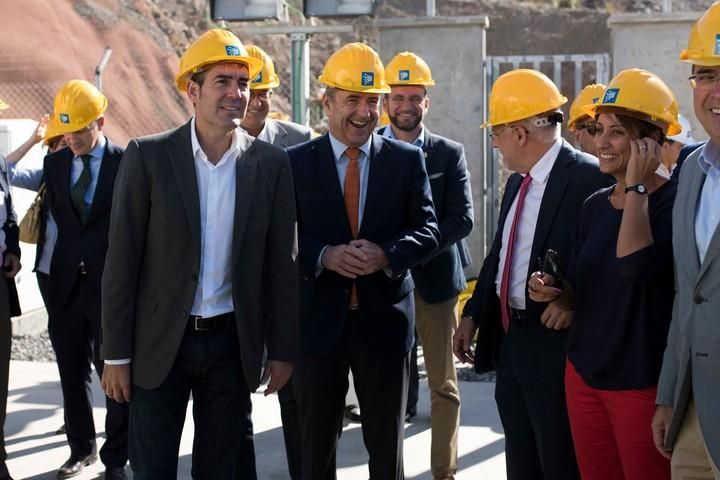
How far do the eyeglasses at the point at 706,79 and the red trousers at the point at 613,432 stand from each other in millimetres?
1095

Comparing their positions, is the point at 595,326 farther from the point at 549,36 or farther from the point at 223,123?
the point at 549,36

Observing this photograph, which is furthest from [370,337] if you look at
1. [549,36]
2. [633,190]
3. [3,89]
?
[549,36]

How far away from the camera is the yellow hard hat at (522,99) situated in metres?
4.27

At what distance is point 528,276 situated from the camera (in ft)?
14.0

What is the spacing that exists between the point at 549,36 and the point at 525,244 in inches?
1083

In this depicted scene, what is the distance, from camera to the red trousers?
144 inches

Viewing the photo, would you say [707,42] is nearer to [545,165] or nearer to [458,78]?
[545,165]

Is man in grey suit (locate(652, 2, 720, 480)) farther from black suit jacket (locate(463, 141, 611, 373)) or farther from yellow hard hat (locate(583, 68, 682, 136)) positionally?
black suit jacket (locate(463, 141, 611, 373))

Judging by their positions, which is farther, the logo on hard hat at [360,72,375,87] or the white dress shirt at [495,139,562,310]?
the logo on hard hat at [360,72,375,87]

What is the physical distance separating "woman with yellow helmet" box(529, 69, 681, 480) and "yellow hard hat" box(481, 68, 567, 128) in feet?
1.31

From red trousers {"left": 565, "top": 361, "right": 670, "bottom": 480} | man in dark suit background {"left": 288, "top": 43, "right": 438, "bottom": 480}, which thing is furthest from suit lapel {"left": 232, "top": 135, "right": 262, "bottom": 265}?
red trousers {"left": 565, "top": 361, "right": 670, "bottom": 480}

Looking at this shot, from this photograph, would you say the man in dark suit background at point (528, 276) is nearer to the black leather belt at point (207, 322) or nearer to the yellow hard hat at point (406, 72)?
the black leather belt at point (207, 322)

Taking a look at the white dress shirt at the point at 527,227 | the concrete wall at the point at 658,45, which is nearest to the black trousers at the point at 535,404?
the white dress shirt at the point at 527,227

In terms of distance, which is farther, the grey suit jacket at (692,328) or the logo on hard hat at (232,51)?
the logo on hard hat at (232,51)
